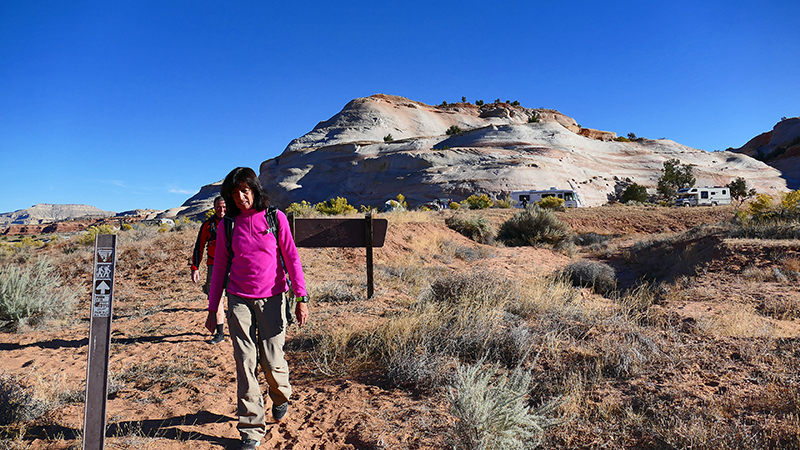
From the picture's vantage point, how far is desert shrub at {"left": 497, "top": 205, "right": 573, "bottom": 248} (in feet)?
41.5

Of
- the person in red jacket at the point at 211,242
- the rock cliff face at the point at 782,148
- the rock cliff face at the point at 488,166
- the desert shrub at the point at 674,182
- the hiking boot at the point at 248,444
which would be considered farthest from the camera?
the rock cliff face at the point at 782,148

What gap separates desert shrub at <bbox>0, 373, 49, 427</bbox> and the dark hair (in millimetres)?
1978

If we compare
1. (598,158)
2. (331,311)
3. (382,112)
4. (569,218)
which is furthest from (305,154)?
(331,311)

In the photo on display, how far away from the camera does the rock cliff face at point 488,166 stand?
1563 inches

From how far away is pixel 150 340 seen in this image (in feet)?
14.5

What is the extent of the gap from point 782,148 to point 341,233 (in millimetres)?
81557

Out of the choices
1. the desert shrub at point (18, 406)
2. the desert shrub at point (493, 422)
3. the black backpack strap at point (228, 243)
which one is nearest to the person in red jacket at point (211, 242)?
the desert shrub at point (18, 406)

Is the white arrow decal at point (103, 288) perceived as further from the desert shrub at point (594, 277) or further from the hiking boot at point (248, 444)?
the desert shrub at point (594, 277)

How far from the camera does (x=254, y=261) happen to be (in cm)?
257

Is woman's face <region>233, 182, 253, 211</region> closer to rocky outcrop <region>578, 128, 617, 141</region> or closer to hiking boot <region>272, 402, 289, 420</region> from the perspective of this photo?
hiking boot <region>272, 402, 289, 420</region>

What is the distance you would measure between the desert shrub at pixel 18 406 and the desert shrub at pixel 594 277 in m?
7.71

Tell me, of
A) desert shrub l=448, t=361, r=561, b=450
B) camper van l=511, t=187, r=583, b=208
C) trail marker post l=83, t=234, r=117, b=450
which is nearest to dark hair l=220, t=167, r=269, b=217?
trail marker post l=83, t=234, r=117, b=450

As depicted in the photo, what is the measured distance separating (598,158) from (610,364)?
50.6 m

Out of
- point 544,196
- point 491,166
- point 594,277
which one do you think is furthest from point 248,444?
point 491,166
